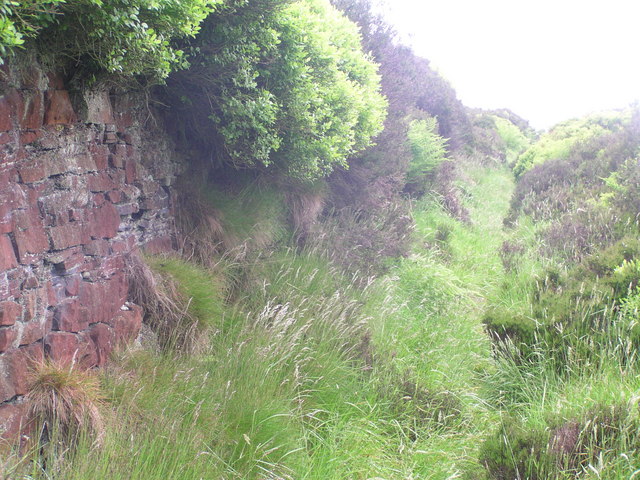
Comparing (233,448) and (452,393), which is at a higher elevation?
(452,393)

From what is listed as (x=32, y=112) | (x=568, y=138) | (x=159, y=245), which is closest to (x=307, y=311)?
(x=159, y=245)

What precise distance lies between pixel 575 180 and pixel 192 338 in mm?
12176

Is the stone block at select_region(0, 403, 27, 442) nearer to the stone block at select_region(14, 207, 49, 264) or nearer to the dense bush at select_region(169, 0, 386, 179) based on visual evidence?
the stone block at select_region(14, 207, 49, 264)

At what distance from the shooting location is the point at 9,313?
10.2 feet

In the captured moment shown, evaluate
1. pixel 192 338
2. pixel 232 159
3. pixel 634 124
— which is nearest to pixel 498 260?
Answer: pixel 232 159

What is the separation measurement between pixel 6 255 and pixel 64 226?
0.59m

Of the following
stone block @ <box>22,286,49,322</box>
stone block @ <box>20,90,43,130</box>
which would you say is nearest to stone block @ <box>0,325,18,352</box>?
stone block @ <box>22,286,49,322</box>

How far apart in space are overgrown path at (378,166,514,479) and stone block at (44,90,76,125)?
3446mm

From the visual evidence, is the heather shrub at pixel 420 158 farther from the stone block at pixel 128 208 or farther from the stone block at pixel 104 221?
the stone block at pixel 104 221

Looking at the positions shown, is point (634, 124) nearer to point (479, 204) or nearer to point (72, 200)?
point (479, 204)

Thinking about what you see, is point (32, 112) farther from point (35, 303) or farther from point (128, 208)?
point (128, 208)

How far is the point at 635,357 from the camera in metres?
4.85

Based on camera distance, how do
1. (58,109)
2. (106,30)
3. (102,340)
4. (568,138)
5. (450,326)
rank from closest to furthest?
(106,30)
(58,109)
(102,340)
(450,326)
(568,138)

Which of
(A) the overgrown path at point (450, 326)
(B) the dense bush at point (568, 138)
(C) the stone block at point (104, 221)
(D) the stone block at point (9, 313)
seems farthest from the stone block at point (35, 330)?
(B) the dense bush at point (568, 138)
